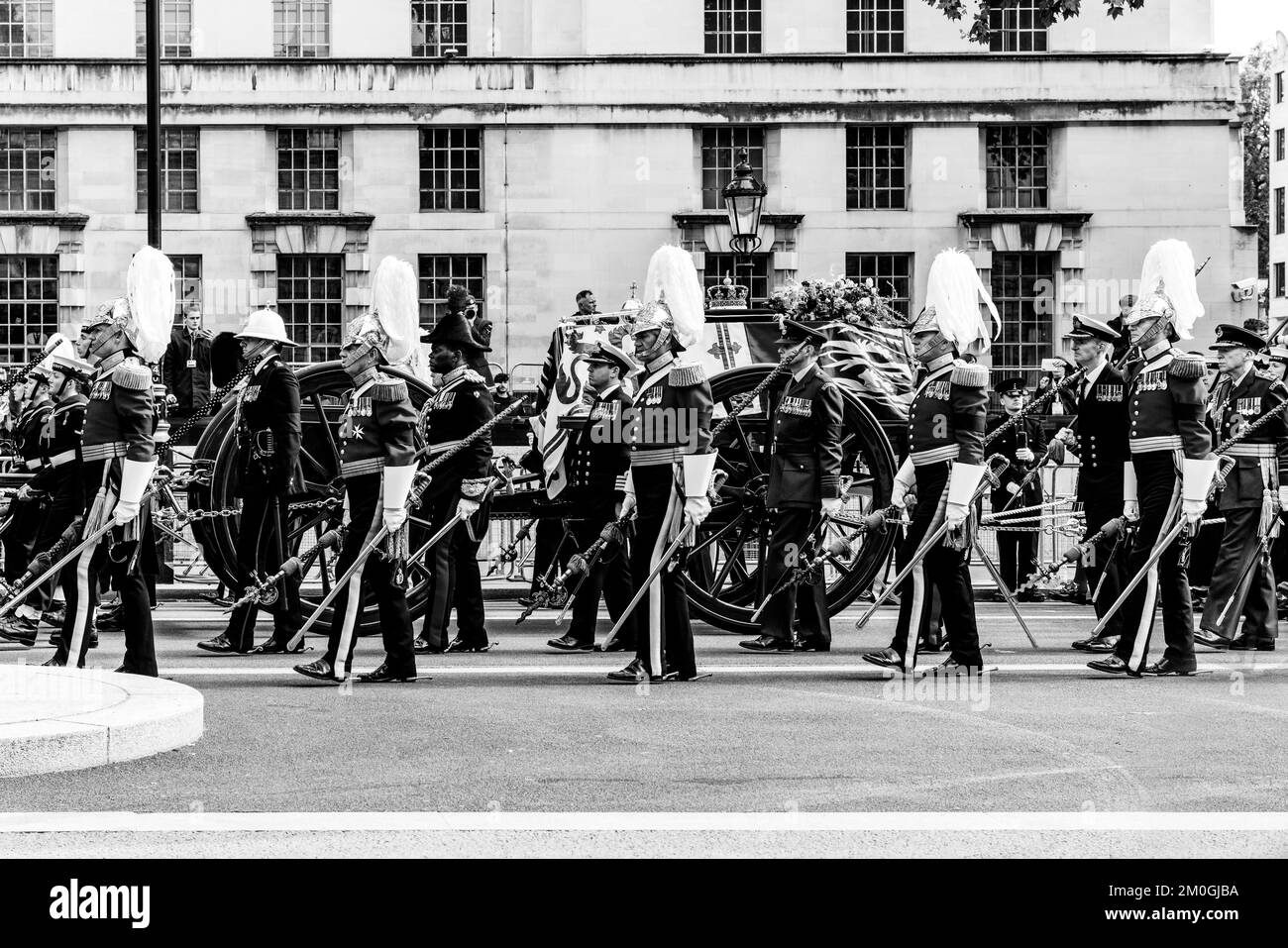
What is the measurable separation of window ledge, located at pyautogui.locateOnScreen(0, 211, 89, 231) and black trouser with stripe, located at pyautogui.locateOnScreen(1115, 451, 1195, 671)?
26.9m

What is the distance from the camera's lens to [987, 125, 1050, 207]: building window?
3531cm

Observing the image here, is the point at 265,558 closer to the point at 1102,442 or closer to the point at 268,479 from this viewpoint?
the point at 268,479

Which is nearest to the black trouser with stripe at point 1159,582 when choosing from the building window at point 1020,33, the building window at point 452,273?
the building window at point 452,273

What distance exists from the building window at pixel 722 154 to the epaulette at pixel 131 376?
980 inches

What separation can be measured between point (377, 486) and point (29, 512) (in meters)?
4.41

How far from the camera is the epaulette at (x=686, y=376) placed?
10828 millimetres

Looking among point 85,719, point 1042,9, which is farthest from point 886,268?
point 85,719

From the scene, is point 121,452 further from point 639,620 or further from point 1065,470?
point 1065,470

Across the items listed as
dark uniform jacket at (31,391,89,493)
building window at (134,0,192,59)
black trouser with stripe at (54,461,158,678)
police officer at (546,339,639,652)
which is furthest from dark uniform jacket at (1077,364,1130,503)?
building window at (134,0,192,59)

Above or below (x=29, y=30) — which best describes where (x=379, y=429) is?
below

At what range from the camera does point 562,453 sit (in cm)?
1365

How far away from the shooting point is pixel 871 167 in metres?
35.1

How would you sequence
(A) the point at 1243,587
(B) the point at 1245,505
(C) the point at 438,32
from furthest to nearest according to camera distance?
(C) the point at 438,32
(B) the point at 1245,505
(A) the point at 1243,587

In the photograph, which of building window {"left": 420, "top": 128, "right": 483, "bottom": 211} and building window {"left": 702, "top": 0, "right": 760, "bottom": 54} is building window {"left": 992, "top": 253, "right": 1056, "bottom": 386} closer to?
building window {"left": 702, "top": 0, "right": 760, "bottom": 54}
